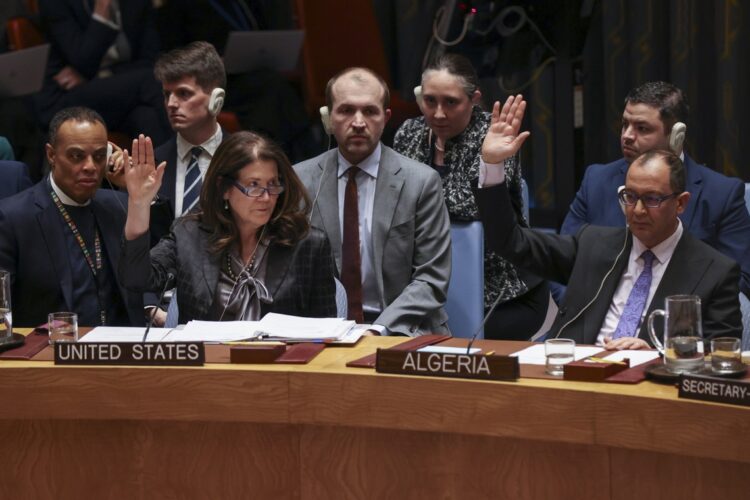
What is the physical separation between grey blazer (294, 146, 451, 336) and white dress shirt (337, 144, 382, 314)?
18 millimetres

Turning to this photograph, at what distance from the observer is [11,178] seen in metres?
4.32

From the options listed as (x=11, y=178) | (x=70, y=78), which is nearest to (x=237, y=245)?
(x=11, y=178)

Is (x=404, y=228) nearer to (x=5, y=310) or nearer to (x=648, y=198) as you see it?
(x=648, y=198)

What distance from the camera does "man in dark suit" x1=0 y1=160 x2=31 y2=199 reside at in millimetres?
4316

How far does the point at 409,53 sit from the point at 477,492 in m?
3.77

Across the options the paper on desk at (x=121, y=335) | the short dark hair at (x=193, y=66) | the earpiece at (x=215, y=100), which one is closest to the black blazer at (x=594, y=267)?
the paper on desk at (x=121, y=335)

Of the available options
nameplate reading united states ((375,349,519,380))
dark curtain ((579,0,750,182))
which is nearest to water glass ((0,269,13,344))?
nameplate reading united states ((375,349,519,380))

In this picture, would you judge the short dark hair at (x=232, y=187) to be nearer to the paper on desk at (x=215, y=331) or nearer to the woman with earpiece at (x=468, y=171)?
the paper on desk at (x=215, y=331)

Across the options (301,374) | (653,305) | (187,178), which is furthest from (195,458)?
(187,178)

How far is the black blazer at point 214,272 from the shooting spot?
3262 millimetres

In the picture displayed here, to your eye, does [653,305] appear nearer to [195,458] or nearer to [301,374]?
[301,374]

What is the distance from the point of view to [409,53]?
598 cm

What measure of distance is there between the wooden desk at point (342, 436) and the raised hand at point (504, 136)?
2.25 feet

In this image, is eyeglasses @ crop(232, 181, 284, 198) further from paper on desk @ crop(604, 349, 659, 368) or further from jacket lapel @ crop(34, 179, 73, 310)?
paper on desk @ crop(604, 349, 659, 368)
